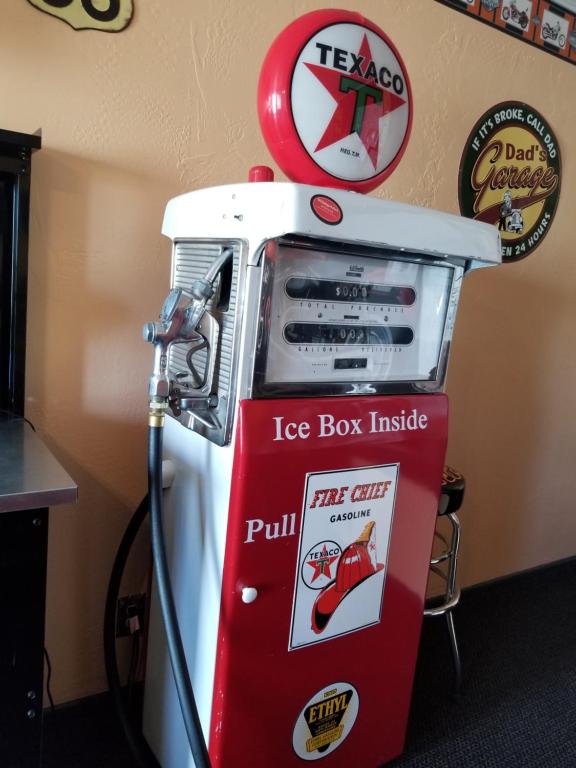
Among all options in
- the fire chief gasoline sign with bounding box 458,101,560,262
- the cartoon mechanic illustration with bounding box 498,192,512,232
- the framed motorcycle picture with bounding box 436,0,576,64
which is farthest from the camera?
the cartoon mechanic illustration with bounding box 498,192,512,232

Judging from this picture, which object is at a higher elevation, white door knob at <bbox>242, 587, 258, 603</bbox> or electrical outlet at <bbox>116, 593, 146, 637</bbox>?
white door knob at <bbox>242, 587, 258, 603</bbox>

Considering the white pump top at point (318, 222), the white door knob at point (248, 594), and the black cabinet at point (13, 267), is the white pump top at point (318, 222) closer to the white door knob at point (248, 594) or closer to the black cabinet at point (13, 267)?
the black cabinet at point (13, 267)

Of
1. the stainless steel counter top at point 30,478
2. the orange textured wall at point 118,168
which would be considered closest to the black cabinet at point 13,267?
the orange textured wall at point 118,168

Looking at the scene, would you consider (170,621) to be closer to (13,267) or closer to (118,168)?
(13,267)

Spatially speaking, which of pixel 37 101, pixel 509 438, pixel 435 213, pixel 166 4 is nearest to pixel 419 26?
pixel 166 4

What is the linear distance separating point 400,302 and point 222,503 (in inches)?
21.8

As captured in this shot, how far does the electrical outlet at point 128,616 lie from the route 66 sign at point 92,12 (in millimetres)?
1339

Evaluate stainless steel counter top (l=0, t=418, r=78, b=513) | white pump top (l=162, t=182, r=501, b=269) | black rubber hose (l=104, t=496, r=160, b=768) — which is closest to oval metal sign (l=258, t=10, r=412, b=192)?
white pump top (l=162, t=182, r=501, b=269)

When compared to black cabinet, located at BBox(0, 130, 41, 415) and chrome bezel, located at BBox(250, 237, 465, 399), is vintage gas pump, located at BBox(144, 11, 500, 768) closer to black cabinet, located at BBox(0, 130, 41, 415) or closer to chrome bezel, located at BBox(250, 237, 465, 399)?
chrome bezel, located at BBox(250, 237, 465, 399)

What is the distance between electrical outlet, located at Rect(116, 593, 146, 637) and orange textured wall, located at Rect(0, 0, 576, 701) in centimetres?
6

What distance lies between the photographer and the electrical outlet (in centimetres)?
154

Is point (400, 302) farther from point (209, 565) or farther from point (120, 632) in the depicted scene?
point (120, 632)

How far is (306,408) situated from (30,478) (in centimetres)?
49

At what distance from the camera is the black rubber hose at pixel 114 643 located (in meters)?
1.40
